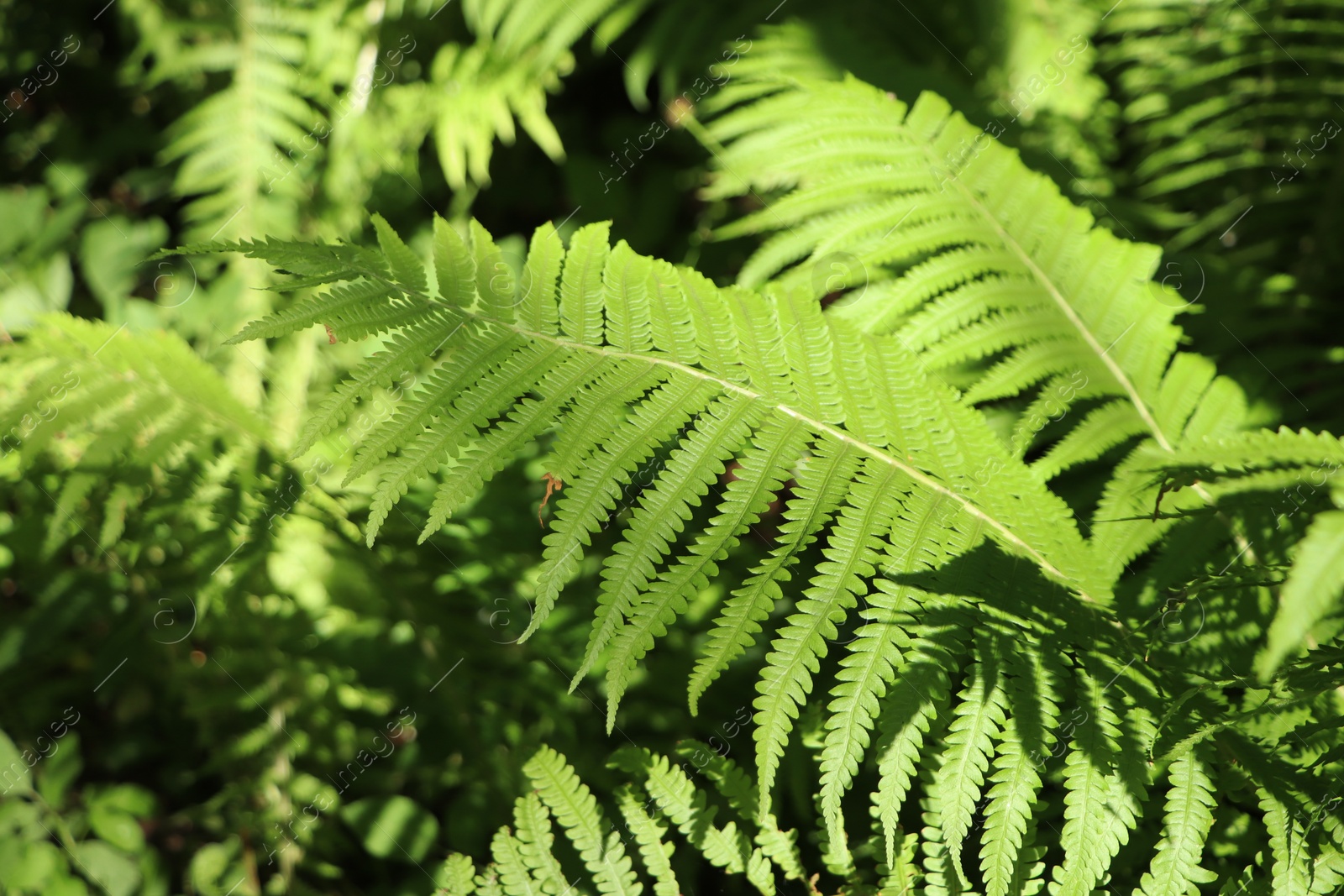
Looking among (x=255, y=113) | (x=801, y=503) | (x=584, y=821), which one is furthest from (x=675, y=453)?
(x=255, y=113)

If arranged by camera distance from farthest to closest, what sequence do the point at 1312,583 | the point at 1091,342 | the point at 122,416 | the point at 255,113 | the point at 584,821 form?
the point at 255,113
the point at 122,416
the point at 1091,342
the point at 584,821
the point at 1312,583

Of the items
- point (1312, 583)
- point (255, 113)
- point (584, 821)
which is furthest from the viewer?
point (255, 113)

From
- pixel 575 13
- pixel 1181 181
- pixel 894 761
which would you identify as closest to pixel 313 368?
pixel 575 13

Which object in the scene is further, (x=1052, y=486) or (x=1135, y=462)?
(x=1052, y=486)

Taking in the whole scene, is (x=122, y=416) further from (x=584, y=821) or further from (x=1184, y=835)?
(x=1184, y=835)

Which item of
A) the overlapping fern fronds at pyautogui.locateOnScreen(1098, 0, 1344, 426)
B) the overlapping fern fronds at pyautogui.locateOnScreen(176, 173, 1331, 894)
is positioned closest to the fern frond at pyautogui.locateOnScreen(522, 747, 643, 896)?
the overlapping fern fronds at pyautogui.locateOnScreen(176, 173, 1331, 894)

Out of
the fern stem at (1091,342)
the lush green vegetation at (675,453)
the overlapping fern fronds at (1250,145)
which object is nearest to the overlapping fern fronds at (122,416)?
the lush green vegetation at (675,453)

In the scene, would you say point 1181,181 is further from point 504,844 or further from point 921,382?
point 504,844

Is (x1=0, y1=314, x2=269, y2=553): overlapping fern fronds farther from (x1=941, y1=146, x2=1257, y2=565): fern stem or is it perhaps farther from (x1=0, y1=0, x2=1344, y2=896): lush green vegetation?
(x1=941, y1=146, x2=1257, y2=565): fern stem
